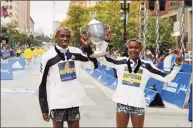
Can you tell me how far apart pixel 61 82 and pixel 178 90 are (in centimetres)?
887

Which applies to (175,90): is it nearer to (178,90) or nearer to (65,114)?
(178,90)

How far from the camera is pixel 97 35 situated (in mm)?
4930

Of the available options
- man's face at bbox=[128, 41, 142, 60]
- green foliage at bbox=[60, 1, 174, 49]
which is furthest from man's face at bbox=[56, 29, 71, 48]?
green foliage at bbox=[60, 1, 174, 49]

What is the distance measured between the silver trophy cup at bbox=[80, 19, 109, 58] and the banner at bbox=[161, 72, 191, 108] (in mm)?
8044

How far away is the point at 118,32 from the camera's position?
47875 millimetres

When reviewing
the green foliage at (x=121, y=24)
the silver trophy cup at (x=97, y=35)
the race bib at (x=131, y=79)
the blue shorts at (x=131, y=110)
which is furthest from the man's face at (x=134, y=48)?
the green foliage at (x=121, y=24)

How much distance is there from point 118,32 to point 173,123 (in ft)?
126

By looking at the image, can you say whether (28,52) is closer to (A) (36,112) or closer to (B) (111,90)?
(B) (111,90)

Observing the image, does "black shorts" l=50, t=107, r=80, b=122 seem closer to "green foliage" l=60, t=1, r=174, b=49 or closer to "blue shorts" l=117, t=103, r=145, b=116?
"blue shorts" l=117, t=103, r=145, b=116

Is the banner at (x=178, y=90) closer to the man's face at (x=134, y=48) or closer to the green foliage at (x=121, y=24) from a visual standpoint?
the man's face at (x=134, y=48)

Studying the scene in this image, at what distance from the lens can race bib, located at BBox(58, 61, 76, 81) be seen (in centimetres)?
496

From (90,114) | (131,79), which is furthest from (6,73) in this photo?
(131,79)

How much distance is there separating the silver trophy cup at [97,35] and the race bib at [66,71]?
33cm

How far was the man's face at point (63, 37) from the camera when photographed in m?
4.97
